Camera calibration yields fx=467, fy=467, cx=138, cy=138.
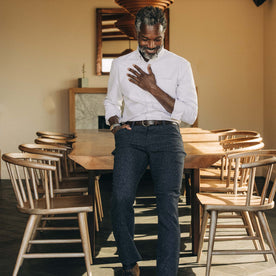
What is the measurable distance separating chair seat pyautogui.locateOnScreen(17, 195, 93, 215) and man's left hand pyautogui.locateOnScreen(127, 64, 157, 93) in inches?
35.1

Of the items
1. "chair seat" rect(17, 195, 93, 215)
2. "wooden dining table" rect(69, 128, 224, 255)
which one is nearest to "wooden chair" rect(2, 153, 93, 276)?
"chair seat" rect(17, 195, 93, 215)

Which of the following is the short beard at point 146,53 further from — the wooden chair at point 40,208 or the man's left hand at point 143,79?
the wooden chair at point 40,208

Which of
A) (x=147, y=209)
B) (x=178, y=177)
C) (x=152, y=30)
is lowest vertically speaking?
Result: (x=147, y=209)

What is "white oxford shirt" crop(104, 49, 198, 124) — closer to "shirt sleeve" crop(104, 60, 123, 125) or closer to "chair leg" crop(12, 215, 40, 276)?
"shirt sleeve" crop(104, 60, 123, 125)

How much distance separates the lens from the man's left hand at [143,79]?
263 centimetres

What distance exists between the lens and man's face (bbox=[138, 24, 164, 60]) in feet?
8.51

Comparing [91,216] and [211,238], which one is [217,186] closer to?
[211,238]

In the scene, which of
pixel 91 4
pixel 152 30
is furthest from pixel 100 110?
pixel 152 30

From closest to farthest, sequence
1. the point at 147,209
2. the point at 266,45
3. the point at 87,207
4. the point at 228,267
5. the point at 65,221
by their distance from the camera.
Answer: the point at 87,207 → the point at 228,267 → the point at 65,221 → the point at 147,209 → the point at 266,45

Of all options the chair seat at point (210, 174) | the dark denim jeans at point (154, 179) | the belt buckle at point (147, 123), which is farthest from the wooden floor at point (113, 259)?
the belt buckle at point (147, 123)

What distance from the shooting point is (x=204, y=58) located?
788 centimetres

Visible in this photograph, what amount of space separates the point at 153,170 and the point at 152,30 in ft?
2.55

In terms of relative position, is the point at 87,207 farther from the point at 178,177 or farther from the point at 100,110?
the point at 100,110

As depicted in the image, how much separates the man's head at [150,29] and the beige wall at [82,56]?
17.4ft
